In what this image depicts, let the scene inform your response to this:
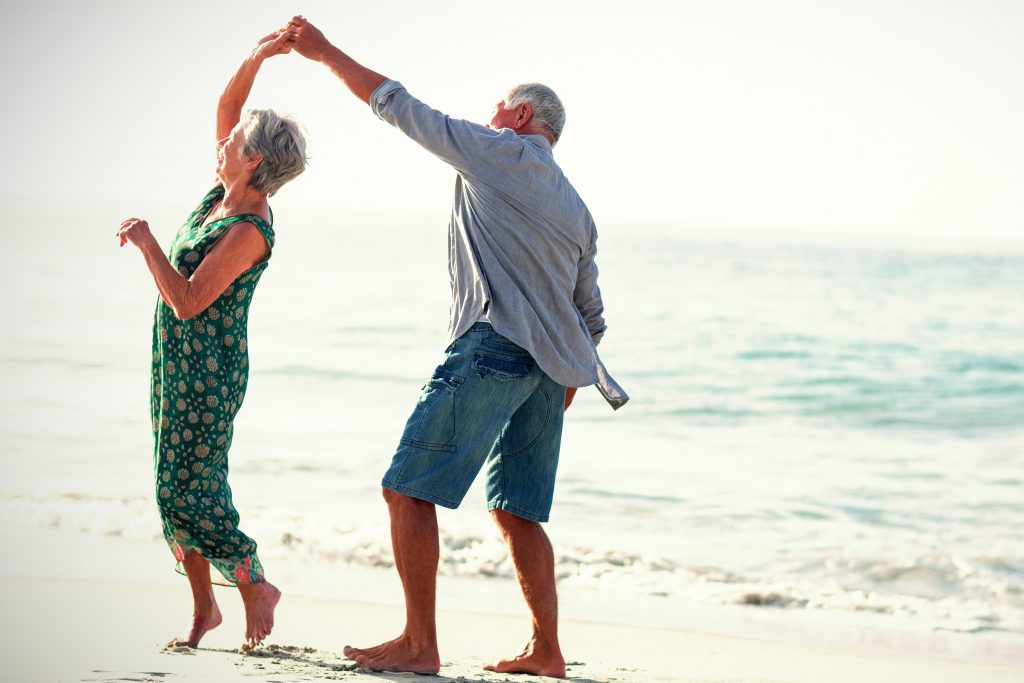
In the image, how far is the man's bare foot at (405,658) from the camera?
2.89 meters

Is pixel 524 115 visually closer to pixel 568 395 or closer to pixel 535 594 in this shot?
pixel 568 395

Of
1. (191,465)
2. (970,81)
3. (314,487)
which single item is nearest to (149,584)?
(191,465)

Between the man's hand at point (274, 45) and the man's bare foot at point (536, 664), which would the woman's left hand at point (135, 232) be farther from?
the man's bare foot at point (536, 664)

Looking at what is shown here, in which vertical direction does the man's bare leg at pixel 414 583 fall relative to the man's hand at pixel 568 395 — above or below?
below

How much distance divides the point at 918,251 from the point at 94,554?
120 ft

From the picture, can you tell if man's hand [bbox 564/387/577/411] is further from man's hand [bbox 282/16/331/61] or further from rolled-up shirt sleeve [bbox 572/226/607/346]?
man's hand [bbox 282/16/331/61]

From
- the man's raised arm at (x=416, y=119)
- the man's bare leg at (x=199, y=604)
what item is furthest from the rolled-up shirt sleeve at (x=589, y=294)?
the man's bare leg at (x=199, y=604)

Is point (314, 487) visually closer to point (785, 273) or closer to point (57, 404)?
point (57, 404)

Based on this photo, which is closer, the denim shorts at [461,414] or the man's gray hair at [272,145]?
the denim shorts at [461,414]

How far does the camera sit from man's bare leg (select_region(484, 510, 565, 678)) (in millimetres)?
3084

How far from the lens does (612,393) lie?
318 centimetres

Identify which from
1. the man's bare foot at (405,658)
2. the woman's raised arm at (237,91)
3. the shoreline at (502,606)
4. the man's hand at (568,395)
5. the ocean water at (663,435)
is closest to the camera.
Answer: the man's bare foot at (405,658)

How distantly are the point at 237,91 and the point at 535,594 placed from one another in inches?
66.8

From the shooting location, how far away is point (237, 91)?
10.6ft
